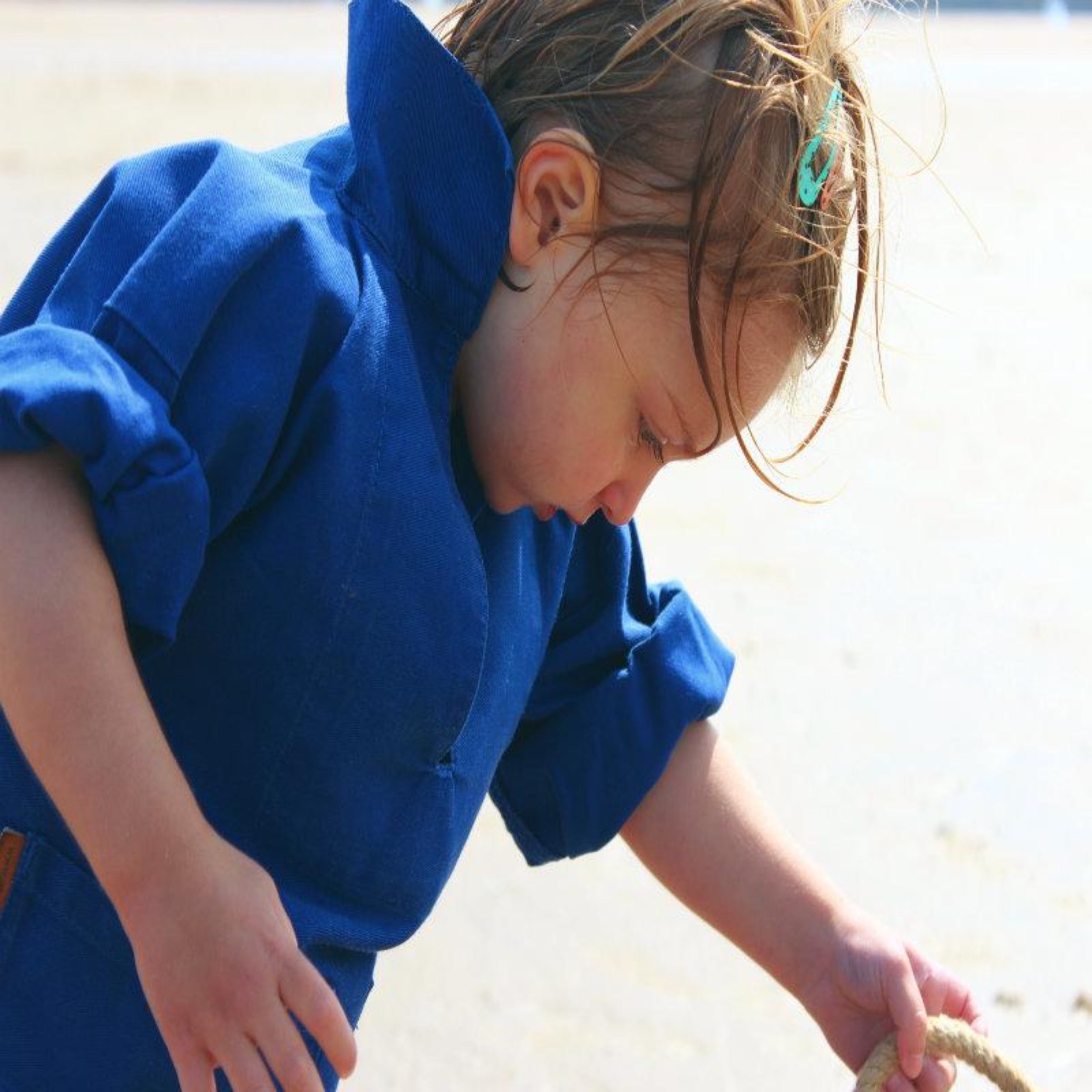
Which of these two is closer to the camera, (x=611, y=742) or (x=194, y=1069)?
(x=194, y=1069)

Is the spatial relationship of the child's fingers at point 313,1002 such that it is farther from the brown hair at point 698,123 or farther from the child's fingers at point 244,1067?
the brown hair at point 698,123

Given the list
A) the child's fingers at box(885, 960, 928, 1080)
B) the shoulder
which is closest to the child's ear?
the shoulder

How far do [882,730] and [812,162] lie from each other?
1746mm

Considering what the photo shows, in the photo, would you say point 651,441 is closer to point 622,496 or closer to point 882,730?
point 622,496

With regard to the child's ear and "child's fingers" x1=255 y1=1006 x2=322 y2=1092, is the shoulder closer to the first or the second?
the child's ear

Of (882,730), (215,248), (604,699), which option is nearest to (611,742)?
(604,699)

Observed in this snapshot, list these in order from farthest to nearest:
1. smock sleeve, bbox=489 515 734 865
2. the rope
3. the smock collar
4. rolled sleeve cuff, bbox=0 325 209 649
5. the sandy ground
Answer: the sandy ground
smock sleeve, bbox=489 515 734 865
the rope
the smock collar
rolled sleeve cuff, bbox=0 325 209 649

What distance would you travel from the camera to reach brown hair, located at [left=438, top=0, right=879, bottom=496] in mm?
1296

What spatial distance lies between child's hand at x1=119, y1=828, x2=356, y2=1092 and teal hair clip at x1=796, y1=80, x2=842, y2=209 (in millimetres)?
590

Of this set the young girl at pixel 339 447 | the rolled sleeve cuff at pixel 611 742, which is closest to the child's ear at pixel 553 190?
the young girl at pixel 339 447

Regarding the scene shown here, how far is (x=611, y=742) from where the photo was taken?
1615mm

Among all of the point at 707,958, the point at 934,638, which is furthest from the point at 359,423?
the point at 934,638

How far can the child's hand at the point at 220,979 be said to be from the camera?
109 centimetres

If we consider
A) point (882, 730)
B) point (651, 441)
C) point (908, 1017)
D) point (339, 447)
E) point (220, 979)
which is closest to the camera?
point (220, 979)
